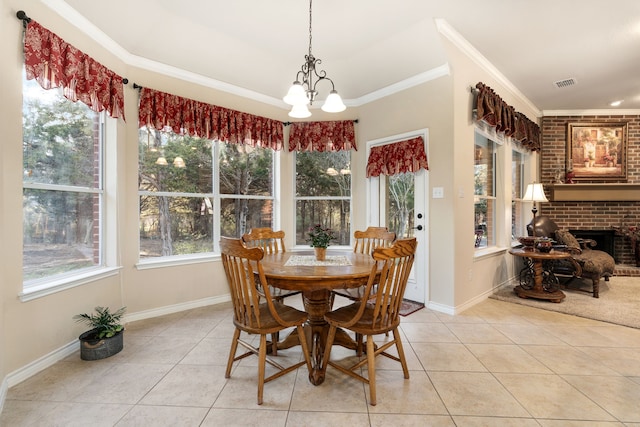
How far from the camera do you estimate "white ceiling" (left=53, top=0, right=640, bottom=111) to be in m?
2.51

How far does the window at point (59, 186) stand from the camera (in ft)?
6.88

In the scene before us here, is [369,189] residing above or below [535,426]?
above

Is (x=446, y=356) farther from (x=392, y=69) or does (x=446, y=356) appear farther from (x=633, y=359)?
(x=392, y=69)

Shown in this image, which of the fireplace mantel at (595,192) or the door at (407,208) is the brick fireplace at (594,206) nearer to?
the fireplace mantel at (595,192)

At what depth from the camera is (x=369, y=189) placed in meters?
3.93

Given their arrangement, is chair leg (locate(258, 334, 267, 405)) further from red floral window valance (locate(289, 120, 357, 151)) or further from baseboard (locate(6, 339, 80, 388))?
red floral window valance (locate(289, 120, 357, 151))

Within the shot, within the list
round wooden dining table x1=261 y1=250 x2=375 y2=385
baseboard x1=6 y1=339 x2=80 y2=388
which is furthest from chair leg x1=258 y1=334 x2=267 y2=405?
baseboard x1=6 y1=339 x2=80 y2=388

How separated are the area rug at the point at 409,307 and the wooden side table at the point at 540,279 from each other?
1.42 m

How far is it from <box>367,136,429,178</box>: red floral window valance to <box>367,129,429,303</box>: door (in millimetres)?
88

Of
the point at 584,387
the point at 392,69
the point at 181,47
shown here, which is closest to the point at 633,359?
the point at 584,387

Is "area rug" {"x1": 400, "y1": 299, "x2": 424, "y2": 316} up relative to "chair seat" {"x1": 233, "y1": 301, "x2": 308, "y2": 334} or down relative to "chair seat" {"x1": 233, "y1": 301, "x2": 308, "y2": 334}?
down

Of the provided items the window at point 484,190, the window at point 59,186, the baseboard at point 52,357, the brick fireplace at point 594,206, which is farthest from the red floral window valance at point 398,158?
the brick fireplace at point 594,206

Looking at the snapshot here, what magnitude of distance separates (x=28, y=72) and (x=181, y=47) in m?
1.34

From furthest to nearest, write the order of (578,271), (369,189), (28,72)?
(369,189) < (578,271) < (28,72)
